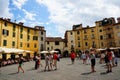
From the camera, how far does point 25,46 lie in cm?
5647

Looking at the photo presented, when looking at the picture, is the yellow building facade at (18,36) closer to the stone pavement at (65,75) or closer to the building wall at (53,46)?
the building wall at (53,46)

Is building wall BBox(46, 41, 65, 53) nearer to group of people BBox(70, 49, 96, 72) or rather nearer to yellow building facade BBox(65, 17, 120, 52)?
yellow building facade BBox(65, 17, 120, 52)

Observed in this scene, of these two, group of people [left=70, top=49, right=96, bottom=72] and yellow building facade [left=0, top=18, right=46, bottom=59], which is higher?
yellow building facade [left=0, top=18, right=46, bottom=59]

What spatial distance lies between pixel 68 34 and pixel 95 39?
12.5 meters

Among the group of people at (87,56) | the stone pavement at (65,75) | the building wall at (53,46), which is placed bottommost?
the stone pavement at (65,75)

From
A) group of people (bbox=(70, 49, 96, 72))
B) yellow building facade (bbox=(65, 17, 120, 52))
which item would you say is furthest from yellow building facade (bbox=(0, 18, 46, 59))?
group of people (bbox=(70, 49, 96, 72))

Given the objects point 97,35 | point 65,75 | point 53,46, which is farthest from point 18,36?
point 65,75

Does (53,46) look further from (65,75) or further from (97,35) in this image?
(65,75)

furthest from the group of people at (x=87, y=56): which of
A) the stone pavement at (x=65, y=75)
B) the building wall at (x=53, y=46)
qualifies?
the building wall at (x=53, y=46)

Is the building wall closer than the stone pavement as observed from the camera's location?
No

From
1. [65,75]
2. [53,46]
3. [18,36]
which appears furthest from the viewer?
[53,46]

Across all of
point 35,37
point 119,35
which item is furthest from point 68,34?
point 119,35

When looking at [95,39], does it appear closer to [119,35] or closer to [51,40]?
[119,35]

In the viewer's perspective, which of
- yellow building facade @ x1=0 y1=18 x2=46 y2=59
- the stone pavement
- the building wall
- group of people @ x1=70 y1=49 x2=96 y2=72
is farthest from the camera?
the building wall
